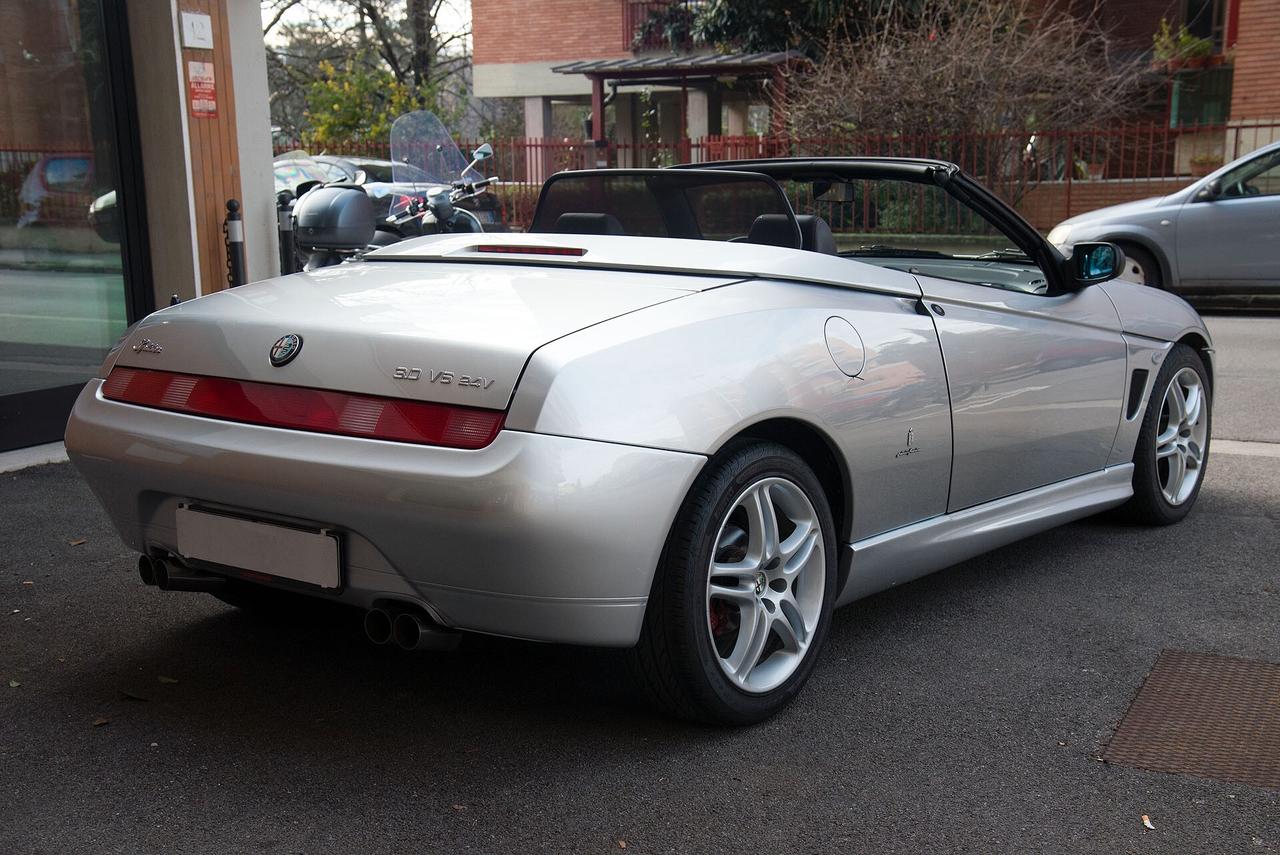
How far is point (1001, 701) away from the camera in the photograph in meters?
3.32

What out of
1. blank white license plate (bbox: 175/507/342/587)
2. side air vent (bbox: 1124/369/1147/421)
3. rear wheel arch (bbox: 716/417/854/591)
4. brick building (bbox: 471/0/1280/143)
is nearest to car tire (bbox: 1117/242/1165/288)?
side air vent (bbox: 1124/369/1147/421)

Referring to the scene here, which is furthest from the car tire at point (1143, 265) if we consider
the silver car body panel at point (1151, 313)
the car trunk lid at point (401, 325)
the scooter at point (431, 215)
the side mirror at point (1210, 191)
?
the car trunk lid at point (401, 325)

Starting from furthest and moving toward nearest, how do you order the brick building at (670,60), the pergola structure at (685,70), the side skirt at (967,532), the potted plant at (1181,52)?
the pergola structure at (685,70)
the potted plant at (1181,52)
the brick building at (670,60)
the side skirt at (967,532)

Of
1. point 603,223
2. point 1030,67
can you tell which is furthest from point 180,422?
point 1030,67

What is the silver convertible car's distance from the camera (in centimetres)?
270

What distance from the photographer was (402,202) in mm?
11258

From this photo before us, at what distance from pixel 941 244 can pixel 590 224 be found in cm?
122

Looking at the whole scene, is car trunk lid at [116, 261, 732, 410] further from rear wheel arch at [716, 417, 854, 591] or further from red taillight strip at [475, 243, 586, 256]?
rear wheel arch at [716, 417, 854, 591]

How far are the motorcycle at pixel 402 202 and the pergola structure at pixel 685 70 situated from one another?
1220cm

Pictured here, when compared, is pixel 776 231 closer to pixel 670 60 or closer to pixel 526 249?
pixel 526 249

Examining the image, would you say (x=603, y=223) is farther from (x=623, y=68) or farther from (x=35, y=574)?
(x=623, y=68)

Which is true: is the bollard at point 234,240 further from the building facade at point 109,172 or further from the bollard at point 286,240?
the bollard at point 286,240

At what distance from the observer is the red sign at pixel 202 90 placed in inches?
299

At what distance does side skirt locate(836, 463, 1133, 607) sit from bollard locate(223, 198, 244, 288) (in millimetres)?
5294
